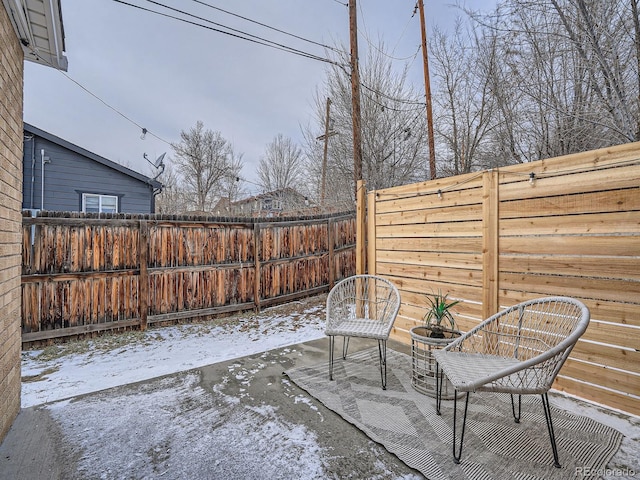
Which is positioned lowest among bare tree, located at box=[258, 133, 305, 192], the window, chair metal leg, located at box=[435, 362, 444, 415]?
chair metal leg, located at box=[435, 362, 444, 415]

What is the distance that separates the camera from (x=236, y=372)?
8.93 ft

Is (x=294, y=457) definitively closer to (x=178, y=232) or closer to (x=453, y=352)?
(x=453, y=352)

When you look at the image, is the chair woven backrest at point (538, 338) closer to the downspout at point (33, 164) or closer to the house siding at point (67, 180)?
the house siding at point (67, 180)

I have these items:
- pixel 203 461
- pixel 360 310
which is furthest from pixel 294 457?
pixel 360 310

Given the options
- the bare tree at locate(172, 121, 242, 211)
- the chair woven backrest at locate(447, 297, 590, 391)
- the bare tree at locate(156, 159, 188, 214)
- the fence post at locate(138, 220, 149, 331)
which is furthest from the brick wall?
the bare tree at locate(156, 159, 188, 214)

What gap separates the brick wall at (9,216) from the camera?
1.79m

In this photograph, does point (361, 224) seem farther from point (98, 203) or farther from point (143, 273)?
point (98, 203)

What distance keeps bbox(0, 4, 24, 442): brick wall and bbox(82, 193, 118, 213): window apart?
677 cm

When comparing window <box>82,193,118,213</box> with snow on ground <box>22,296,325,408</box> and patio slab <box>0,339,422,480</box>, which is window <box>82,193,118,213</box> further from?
patio slab <box>0,339,422,480</box>

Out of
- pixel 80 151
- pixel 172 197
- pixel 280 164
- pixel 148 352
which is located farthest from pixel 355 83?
pixel 172 197

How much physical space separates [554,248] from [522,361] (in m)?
0.92

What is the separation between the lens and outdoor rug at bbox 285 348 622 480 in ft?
5.02

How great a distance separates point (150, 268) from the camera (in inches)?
155

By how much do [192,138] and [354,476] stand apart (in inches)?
611
